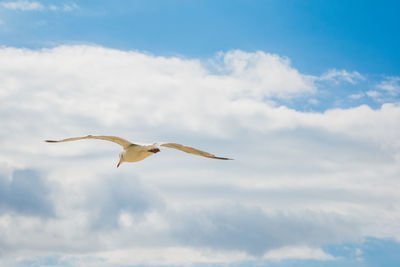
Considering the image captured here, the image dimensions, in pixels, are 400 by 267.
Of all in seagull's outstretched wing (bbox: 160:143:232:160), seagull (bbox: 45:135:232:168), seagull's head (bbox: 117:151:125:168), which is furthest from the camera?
seagull's head (bbox: 117:151:125:168)

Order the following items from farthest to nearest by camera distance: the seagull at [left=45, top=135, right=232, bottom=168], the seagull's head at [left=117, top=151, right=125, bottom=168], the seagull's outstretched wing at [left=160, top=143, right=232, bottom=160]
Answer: the seagull's head at [left=117, top=151, right=125, bottom=168] < the seagull at [left=45, top=135, right=232, bottom=168] < the seagull's outstretched wing at [left=160, top=143, right=232, bottom=160]

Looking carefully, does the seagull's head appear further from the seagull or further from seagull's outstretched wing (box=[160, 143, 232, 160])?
seagull's outstretched wing (box=[160, 143, 232, 160])

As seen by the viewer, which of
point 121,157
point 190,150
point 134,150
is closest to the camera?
point 190,150

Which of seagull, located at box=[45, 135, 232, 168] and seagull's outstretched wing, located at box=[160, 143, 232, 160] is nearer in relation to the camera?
seagull's outstretched wing, located at box=[160, 143, 232, 160]

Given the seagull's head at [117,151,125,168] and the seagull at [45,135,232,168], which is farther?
the seagull's head at [117,151,125,168]

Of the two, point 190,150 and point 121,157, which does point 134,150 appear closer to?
point 121,157

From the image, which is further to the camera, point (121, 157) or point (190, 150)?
point (121, 157)

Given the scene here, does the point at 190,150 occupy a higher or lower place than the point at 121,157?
lower

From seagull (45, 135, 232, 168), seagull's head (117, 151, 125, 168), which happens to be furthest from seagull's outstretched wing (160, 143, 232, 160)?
seagull's head (117, 151, 125, 168)

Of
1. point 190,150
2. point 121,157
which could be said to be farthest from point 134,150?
point 190,150

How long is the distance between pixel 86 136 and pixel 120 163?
498cm

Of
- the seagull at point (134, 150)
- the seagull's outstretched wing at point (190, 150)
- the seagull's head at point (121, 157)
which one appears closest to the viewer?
the seagull's outstretched wing at point (190, 150)

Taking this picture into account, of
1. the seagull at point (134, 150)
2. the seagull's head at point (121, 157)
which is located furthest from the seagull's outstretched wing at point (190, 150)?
the seagull's head at point (121, 157)

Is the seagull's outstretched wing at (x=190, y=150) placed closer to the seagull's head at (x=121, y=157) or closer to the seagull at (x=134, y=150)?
the seagull at (x=134, y=150)
